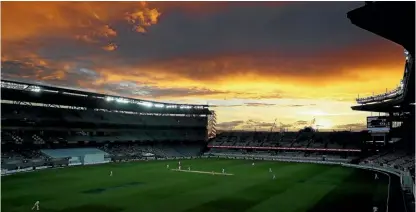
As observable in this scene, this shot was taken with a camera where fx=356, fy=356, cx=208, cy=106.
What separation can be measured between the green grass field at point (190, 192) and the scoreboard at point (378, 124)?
26.5 m

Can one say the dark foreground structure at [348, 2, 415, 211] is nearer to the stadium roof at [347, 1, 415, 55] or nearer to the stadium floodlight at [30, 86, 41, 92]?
the stadium roof at [347, 1, 415, 55]

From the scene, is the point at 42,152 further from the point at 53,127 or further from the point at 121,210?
the point at 121,210

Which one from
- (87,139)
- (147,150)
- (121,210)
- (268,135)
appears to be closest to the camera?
(121,210)

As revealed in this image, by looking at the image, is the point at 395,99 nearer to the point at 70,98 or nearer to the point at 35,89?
the point at 70,98

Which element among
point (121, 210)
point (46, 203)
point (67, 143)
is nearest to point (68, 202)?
point (46, 203)

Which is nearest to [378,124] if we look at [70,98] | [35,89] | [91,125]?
[91,125]

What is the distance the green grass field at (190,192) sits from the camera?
32.4 meters

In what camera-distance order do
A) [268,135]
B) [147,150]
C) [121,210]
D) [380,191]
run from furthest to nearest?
[268,135], [147,150], [380,191], [121,210]

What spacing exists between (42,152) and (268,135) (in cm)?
6501

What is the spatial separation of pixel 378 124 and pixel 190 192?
56.3 meters

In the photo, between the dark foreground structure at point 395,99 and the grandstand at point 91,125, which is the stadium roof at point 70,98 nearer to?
the grandstand at point 91,125

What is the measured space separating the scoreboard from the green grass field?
26.5m

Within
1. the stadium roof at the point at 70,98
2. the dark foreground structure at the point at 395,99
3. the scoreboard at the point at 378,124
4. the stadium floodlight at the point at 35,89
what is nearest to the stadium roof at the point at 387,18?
the dark foreground structure at the point at 395,99

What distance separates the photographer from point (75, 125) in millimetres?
85562
